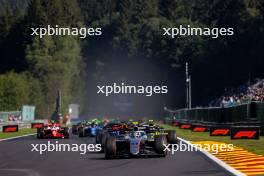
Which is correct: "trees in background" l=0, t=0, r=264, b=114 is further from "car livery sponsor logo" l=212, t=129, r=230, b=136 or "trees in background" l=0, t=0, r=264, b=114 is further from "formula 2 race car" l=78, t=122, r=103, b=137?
"car livery sponsor logo" l=212, t=129, r=230, b=136

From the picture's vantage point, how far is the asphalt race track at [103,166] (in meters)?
15.9

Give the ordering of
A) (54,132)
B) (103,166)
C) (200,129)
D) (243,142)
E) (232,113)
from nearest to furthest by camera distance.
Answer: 1. (103,166)
2. (243,142)
3. (54,132)
4. (232,113)
5. (200,129)

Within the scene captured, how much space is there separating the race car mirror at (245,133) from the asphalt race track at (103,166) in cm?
845

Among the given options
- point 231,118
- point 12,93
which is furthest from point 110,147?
point 12,93

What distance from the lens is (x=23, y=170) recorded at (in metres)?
17.1

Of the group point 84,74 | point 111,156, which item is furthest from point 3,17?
point 111,156

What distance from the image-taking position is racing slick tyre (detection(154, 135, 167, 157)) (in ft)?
68.0

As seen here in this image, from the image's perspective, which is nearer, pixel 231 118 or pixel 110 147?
pixel 110 147

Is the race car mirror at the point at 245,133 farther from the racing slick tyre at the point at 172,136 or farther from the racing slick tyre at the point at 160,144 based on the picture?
the racing slick tyre at the point at 160,144

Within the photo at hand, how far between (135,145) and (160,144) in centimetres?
67

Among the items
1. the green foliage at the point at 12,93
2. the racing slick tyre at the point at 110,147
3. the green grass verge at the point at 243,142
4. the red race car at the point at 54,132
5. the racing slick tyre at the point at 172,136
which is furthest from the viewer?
the green foliage at the point at 12,93

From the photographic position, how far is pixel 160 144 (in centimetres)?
2088

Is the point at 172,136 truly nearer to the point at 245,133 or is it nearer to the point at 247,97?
the point at 245,133

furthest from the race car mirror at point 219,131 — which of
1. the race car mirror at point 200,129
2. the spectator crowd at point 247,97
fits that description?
the race car mirror at point 200,129
